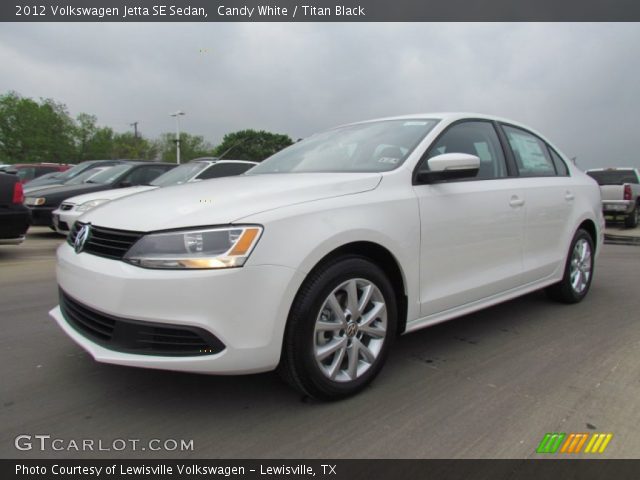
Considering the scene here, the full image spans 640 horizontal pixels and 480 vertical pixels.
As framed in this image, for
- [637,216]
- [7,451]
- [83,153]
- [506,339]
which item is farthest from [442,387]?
[83,153]

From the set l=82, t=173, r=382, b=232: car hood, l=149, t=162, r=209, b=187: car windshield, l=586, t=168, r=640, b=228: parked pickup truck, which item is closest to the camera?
l=82, t=173, r=382, b=232: car hood

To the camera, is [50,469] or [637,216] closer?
[50,469]

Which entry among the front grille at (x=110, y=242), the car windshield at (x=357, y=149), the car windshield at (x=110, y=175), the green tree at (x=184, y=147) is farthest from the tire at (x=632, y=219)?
the green tree at (x=184, y=147)

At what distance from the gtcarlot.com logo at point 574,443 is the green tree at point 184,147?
76.0 metres

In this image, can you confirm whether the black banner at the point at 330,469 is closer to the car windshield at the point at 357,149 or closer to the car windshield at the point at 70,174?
the car windshield at the point at 357,149

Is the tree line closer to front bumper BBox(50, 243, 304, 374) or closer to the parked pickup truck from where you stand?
the parked pickup truck

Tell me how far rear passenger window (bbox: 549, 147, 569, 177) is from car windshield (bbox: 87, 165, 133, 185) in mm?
7747

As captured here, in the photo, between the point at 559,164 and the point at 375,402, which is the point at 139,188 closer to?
the point at 559,164

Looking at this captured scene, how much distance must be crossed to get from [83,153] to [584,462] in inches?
2722

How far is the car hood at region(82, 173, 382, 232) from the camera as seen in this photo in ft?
7.18

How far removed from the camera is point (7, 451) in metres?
2.04

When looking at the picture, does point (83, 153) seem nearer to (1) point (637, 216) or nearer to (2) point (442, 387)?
(1) point (637, 216)

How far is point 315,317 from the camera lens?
7.39ft

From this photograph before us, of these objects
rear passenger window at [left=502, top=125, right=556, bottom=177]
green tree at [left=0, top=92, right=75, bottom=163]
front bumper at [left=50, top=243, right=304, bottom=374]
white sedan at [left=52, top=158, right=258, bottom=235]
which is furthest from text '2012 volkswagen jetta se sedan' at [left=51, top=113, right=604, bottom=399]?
green tree at [left=0, top=92, right=75, bottom=163]
